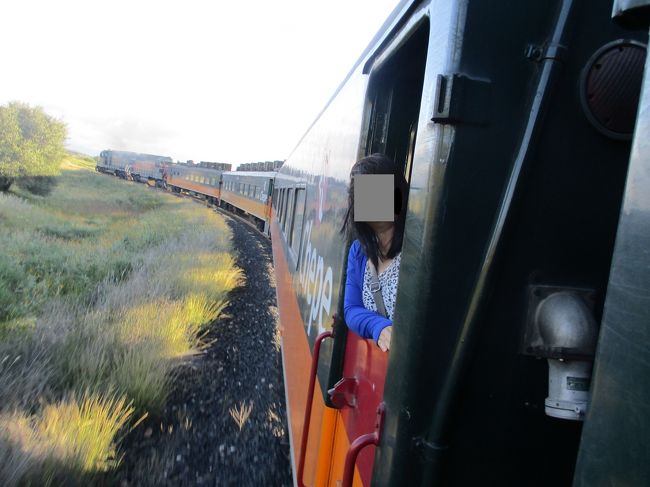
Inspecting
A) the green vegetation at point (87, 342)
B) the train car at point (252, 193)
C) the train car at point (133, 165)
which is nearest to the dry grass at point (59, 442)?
the green vegetation at point (87, 342)

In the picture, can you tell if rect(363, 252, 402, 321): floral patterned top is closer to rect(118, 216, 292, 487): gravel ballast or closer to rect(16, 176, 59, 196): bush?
rect(118, 216, 292, 487): gravel ballast

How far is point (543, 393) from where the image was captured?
114cm

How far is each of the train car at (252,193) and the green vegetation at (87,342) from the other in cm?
685

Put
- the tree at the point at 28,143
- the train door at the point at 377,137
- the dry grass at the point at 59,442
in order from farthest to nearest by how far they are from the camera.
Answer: the tree at the point at 28,143, the dry grass at the point at 59,442, the train door at the point at 377,137

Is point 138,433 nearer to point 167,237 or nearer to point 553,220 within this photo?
point 553,220

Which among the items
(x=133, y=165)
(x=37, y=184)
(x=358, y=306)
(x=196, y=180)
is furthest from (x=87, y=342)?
(x=133, y=165)

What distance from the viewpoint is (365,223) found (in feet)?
5.82

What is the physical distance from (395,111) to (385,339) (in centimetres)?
112

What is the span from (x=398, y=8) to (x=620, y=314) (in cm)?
148

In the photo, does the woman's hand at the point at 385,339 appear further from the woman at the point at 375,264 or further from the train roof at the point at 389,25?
the train roof at the point at 389,25

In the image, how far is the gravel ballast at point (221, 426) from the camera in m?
3.51

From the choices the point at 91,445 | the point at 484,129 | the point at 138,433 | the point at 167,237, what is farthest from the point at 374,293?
the point at 167,237

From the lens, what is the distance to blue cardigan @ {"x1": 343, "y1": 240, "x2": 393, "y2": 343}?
1.62 m

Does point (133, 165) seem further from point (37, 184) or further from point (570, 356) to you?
point (570, 356)
